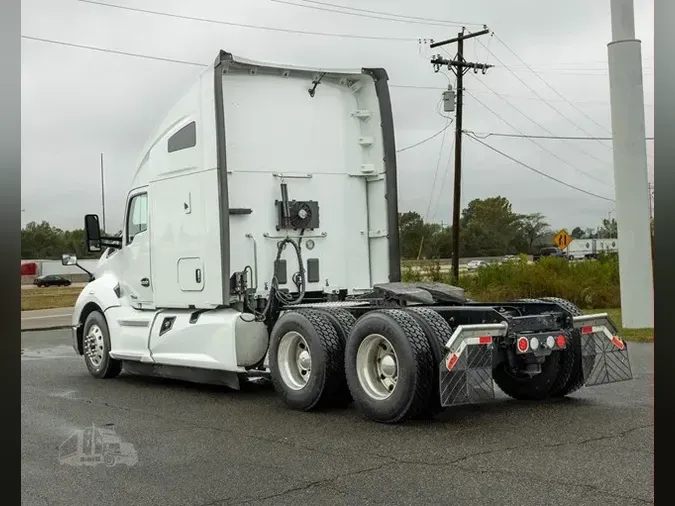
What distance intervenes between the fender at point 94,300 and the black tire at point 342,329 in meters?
4.00

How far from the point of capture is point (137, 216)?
34.7 feet

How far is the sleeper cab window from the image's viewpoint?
9.06 m

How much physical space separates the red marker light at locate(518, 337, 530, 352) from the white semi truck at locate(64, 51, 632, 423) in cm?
1

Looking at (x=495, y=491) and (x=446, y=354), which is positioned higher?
(x=446, y=354)

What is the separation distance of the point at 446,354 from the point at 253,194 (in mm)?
3632

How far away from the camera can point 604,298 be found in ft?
50.5

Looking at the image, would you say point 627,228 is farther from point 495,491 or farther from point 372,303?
point 495,491

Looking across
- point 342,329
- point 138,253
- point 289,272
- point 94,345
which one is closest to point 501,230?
point 289,272

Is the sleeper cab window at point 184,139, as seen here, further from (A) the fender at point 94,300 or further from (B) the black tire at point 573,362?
(B) the black tire at point 573,362

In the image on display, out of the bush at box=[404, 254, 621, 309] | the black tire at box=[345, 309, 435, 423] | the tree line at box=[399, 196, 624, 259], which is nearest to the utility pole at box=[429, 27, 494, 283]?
the bush at box=[404, 254, 621, 309]

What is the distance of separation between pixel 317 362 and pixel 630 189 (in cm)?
339

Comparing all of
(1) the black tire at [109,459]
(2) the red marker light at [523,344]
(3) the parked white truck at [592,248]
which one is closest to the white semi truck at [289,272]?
(2) the red marker light at [523,344]

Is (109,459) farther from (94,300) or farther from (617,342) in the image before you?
(94,300)
